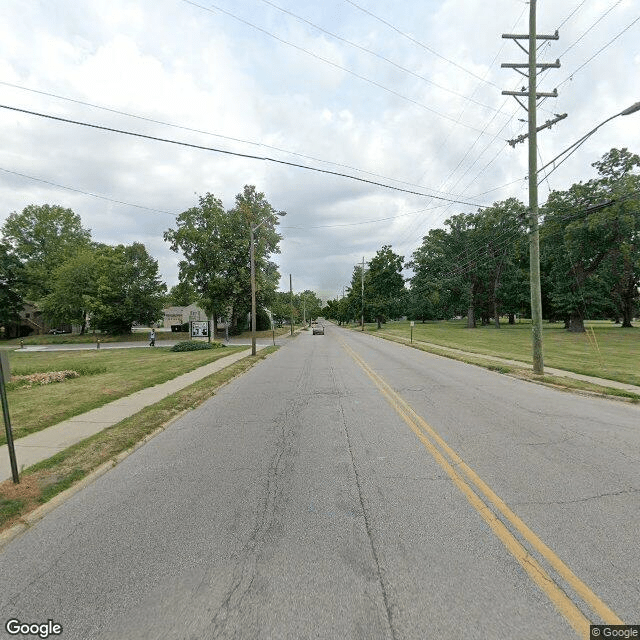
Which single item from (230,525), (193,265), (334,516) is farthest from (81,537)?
(193,265)

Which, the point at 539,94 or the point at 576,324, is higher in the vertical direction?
the point at 539,94

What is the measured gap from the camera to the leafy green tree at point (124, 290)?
44.7 metres

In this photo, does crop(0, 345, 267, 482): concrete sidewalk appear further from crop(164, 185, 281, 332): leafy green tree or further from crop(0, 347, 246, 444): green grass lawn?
crop(164, 185, 281, 332): leafy green tree

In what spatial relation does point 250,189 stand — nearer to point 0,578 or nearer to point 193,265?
point 193,265

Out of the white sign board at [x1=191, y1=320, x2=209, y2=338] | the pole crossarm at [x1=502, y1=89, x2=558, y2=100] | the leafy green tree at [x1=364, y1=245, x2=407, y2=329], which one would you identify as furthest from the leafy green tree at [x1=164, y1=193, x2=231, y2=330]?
Result: the pole crossarm at [x1=502, y1=89, x2=558, y2=100]

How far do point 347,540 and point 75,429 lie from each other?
587 centimetres

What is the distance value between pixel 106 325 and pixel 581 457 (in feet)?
166

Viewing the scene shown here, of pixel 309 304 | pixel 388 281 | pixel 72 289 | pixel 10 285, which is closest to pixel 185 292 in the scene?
pixel 72 289

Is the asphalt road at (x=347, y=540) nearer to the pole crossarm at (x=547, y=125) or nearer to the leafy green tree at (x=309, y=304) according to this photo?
the pole crossarm at (x=547, y=125)

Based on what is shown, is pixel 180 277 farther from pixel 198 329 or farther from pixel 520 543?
pixel 520 543

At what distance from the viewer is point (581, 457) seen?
16.9 ft

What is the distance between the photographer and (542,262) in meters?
44.9

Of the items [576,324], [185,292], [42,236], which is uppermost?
[42,236]

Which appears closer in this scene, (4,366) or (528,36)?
(4,366)
